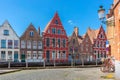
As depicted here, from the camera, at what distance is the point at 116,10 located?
48.1 feet

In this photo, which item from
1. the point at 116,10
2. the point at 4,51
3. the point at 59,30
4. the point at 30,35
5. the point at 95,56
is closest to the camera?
the point at 116,10

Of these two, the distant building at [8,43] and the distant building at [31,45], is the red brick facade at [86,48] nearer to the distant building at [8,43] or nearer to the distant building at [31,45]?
the distant building at [31,45]

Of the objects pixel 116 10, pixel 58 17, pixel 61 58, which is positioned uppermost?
pixel 58 17

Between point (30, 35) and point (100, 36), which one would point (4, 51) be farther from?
point (100, 36)

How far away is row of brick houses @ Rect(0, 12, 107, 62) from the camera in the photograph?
48938mm

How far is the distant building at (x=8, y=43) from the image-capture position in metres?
48.2

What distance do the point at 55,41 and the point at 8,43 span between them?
11327 mm

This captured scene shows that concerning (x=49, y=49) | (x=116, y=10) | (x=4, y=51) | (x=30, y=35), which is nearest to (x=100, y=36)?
(x=49, y=49)

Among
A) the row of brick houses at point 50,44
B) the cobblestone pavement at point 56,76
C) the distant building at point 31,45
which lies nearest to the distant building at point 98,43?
the row of brick houses at point 50,44

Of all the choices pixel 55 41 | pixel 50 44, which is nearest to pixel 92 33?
pixel 55 41

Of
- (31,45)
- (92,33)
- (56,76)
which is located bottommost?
(56,76)

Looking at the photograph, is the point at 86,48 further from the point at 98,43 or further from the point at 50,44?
the point at 50,44

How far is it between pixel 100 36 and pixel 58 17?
13.8 m

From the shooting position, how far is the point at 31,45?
51188 mm
